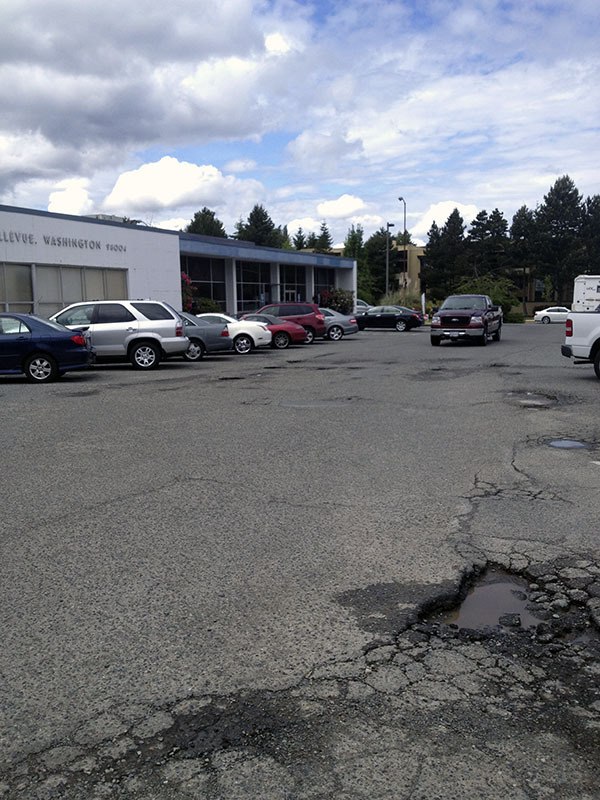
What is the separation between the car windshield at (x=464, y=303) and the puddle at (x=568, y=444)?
1909 cm

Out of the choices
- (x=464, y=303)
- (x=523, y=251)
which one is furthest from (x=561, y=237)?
(x=464, y=303)

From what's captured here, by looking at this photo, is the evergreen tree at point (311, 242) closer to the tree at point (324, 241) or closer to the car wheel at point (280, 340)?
the tree at point (324, 241)

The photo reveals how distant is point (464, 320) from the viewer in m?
27.2

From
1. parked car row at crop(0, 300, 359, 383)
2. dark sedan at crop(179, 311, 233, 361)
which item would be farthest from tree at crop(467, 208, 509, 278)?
dark sedan at crop(179, 311, 233, 361)

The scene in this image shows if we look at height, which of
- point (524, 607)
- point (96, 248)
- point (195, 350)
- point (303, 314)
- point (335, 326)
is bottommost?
point (524, 607)

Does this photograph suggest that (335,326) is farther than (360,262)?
No

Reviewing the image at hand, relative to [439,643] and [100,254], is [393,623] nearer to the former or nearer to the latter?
[439,643]

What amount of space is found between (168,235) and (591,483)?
31.6m

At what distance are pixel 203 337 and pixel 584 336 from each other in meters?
11.5

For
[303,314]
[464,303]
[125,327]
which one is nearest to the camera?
[125,327]

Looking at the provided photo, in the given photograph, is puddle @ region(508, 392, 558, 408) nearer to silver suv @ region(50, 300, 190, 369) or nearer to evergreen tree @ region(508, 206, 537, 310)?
silver suv @ region(50, 300, 190, 369)

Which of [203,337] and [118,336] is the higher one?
[118,336]

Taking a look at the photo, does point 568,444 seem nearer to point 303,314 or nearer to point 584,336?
point 584,336

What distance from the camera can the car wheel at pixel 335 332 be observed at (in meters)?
34.6
